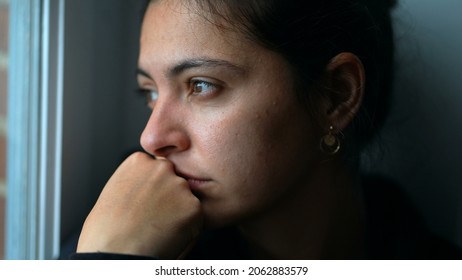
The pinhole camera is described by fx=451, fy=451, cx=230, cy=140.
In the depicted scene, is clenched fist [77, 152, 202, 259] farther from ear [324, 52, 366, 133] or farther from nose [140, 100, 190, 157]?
ear [324, 52, 366, 133]

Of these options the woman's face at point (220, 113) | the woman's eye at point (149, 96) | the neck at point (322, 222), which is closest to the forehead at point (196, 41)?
the woman's face at point (220, 113)

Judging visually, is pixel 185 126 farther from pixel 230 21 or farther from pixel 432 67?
pixel 432 67

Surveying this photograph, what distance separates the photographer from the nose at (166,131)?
0.59 metres

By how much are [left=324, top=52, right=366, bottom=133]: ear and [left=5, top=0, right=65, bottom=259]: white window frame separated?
386 mm

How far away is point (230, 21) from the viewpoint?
0.58m

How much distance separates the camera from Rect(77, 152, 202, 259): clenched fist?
0.55 m

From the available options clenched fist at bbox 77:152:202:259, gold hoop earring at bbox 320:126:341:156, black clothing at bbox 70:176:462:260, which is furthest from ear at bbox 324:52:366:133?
clenched fist at bbox 77:152:202:259

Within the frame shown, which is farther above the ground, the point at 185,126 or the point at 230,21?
the point at 230,21

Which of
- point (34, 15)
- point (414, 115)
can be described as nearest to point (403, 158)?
point (414, 115)

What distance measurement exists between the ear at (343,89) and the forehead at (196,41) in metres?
0.11

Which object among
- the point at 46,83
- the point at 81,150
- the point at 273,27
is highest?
the point at 273,27

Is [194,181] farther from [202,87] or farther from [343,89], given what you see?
[343,89]

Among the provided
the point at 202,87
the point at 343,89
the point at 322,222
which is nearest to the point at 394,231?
the point at 322,222
